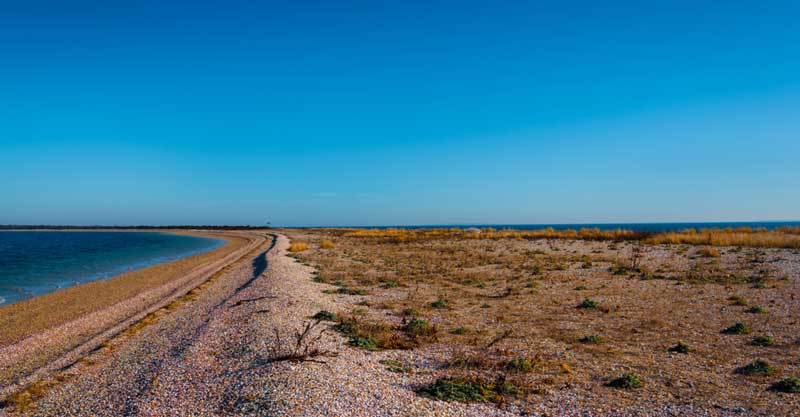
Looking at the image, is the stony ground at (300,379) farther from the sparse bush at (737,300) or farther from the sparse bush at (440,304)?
the sparse bush at (440,304)

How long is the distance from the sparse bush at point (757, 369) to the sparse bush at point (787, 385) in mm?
513

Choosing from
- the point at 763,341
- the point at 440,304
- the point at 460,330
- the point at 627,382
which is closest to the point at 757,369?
the point at 763,341

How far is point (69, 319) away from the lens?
14.0m

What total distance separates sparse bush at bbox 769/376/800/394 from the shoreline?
12.1m

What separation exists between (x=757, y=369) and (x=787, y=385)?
812mm

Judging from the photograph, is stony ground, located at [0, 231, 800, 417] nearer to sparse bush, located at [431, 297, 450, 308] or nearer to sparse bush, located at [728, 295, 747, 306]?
sparse bush, located at [728, 295, 747, 306]

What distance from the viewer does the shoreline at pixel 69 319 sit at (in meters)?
9.32

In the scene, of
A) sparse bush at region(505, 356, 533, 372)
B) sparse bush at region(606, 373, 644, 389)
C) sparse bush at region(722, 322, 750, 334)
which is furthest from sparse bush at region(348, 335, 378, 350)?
sparse bush at region(722, 322, 750, 334)

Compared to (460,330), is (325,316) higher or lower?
higher

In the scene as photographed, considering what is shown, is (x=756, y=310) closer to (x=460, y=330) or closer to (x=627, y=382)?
(x=627, y=382)

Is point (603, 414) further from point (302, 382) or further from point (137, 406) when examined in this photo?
point (137, 406)

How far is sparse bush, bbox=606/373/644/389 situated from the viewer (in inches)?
278

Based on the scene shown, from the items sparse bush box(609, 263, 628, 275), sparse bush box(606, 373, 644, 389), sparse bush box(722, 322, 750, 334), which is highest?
sparse bush box(609, 263, 628, 275)

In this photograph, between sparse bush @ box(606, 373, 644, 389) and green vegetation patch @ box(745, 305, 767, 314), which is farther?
green vegetation patch @ box(745, 305, 767, 314)
